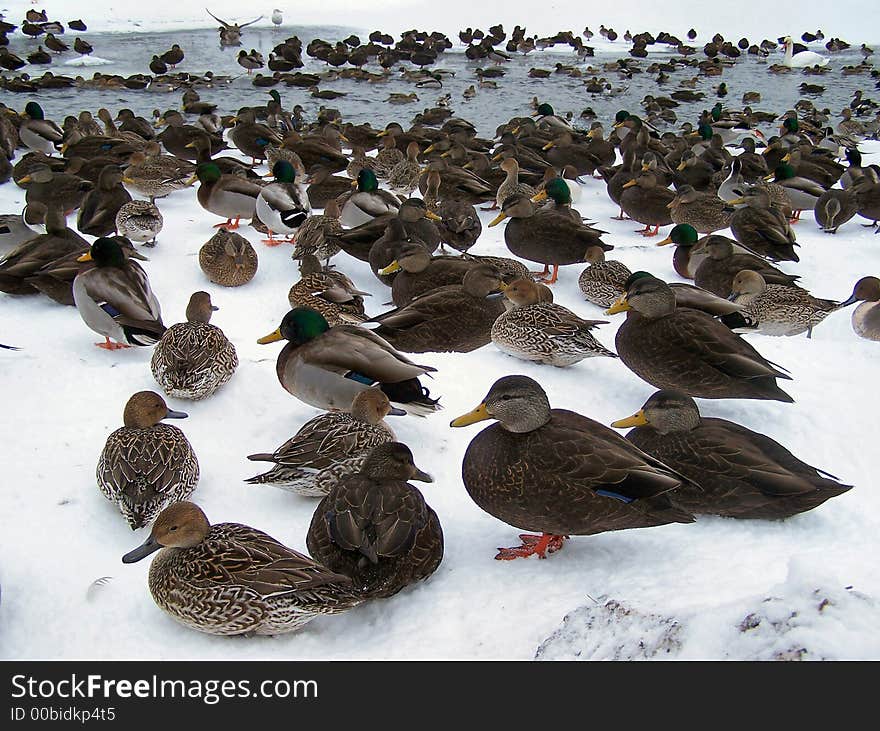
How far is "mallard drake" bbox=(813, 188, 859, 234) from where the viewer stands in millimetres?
8219

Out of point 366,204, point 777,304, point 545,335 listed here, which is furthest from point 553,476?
point 366,204

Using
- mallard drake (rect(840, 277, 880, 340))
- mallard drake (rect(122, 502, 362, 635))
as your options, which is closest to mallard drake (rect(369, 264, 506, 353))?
mallard drake (rect(122, 502, 362, 635))

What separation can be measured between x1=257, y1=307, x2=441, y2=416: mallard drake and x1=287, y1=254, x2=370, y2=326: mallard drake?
1.13 metres

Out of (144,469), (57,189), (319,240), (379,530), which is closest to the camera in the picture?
(379,530)

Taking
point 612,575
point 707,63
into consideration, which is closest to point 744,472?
point 612,575

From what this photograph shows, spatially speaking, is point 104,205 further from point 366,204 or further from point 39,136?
point 39,136

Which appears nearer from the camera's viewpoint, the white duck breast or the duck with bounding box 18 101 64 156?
the white duck breast

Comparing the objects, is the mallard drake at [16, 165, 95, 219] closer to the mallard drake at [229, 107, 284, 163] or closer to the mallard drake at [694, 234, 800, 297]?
the mallard drake at [229, 107, 284, 163]

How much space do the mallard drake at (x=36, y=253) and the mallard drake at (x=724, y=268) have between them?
4729 millimetres

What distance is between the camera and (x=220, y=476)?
3.63 metres

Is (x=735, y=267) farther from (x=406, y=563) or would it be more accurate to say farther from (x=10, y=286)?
(x=10, y=286)

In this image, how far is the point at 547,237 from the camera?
21.4 ft

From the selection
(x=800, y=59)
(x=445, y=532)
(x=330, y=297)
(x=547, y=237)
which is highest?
(x=800, y=59)

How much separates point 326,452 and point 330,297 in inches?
86.8
